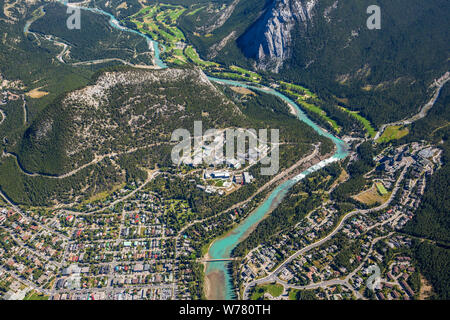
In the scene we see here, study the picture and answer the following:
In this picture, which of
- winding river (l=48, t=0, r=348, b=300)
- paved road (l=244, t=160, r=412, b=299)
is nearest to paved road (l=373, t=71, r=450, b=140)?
winding river (l=48, t=0, r=348, b=300)

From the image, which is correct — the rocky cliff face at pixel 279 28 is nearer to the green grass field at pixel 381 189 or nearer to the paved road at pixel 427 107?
the paved road at pixel 427 107

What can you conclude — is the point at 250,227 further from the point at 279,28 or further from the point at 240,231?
the point at 279,28

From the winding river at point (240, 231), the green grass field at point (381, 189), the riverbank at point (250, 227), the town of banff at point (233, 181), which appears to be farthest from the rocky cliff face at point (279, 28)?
the green grass field at point (381, 189)

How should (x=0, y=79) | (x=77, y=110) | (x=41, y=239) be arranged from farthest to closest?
(x=0, y=79) → (x=77, y=110) → (x=41, y=239)

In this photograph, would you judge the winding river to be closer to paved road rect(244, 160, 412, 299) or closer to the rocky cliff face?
paved road rect(244, 160, 412, 299)

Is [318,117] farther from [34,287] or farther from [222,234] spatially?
[34,287]

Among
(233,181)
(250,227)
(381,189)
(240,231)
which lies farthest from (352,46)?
(240,231)

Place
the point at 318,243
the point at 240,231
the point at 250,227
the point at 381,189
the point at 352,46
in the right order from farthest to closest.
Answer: the point at 352,46, the point at 381,189, the point at 250,227, the point at 240,231, the point at 318,243

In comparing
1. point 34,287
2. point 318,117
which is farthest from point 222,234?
point 318,117
